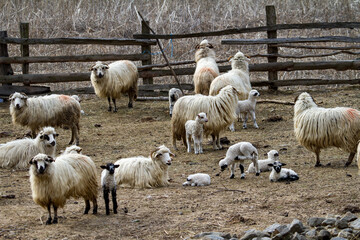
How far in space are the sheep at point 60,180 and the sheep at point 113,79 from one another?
292 inches

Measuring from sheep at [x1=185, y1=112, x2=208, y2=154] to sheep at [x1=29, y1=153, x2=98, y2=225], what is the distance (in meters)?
3.25

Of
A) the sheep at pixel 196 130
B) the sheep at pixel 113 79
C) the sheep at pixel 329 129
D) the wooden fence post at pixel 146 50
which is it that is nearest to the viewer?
the sheep at pixel 329 129

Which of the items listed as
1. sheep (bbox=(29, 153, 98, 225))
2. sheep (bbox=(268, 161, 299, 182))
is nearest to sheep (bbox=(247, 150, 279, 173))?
sheep (bbox=(268, 161, 299, 182))

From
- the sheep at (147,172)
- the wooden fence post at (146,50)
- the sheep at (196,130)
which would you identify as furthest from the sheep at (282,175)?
the wooden fence post at (146,50)

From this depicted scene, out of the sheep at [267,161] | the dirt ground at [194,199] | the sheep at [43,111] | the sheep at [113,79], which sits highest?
the sheep at [113,79]

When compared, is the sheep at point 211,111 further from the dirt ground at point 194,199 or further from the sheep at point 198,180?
the sheep at point 198,180

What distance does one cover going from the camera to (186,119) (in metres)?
11.2

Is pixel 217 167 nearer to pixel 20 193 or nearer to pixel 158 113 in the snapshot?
pixel 20 193

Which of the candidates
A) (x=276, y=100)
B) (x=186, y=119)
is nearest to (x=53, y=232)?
(x=186, y=119)

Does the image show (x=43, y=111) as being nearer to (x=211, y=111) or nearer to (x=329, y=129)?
(x=211, y=111)

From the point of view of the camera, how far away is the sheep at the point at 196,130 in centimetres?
1046

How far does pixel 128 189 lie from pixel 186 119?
2680 mm

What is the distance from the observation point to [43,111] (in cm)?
1171

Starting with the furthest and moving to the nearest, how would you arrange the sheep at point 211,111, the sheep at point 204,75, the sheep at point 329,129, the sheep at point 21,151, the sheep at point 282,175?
the sheep at point 204,75
the sheep at point 211,111
the sheep at point 21,151
the sheep at point 329,129
the sheep at point 282,175
